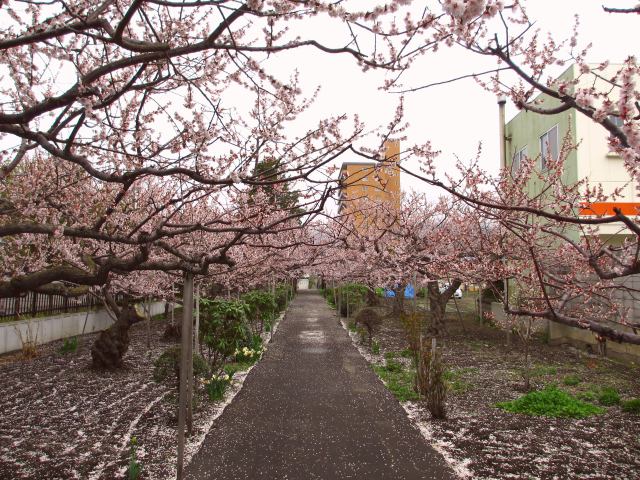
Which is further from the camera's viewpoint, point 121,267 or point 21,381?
point 21,381

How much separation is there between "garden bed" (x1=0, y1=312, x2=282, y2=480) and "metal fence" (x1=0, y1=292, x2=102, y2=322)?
1.92 meters

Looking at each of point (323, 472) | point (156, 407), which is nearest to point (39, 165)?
point (156, 407)

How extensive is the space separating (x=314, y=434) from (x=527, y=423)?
267 centimetres

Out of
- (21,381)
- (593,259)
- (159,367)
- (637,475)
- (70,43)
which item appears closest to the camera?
(593,259)

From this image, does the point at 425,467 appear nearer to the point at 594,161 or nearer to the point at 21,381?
the point at 21,381

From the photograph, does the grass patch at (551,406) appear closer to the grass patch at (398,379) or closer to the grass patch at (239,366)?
the grass patch at (398,379)

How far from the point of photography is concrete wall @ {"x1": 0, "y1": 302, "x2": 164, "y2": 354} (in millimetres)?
10781

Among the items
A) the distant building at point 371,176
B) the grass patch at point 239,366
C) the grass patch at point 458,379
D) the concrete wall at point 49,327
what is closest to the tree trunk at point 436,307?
the grass patch at point 458,379

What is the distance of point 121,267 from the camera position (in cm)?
381

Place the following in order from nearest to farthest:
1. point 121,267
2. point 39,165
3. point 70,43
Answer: point 70,43 → point 121,267 → point 39,165

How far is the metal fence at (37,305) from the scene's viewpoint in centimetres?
1129

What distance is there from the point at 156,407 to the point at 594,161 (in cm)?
→ 1057

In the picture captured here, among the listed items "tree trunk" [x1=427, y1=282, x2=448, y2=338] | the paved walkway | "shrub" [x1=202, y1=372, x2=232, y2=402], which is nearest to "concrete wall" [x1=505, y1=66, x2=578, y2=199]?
"tree trunk" [x1=427, y1=282, x2=448, y2=338]

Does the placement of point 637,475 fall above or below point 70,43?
below
